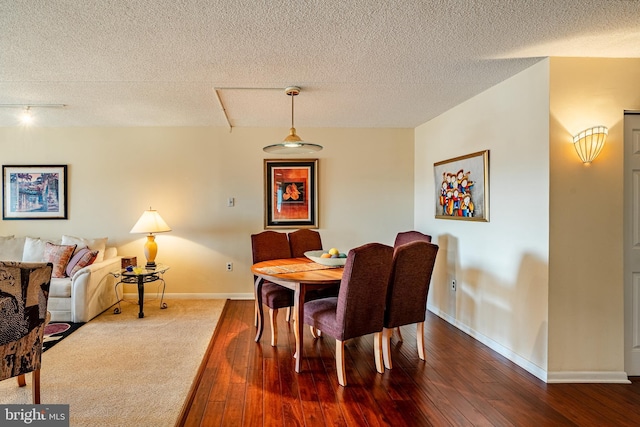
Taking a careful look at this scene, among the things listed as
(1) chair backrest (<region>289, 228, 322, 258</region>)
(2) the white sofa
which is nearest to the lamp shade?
(2) the white sofa

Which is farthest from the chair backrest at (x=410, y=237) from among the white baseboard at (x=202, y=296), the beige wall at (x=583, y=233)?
the white baseboard at (x=202, y=296)

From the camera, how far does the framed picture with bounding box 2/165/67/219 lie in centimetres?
422

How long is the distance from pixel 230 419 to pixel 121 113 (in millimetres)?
3439

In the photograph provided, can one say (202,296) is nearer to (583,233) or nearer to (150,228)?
(150,228)

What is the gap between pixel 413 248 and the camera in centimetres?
254

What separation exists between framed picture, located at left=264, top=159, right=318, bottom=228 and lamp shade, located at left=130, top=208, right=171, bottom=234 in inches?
50.1

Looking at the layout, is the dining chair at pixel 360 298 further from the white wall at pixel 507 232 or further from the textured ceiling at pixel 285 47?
the textured ceiling at pixel 285 47

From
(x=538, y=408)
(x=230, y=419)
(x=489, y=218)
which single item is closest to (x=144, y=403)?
(x=230, y=419)

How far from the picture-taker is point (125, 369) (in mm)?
2486

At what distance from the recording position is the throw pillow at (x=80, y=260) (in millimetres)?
3637

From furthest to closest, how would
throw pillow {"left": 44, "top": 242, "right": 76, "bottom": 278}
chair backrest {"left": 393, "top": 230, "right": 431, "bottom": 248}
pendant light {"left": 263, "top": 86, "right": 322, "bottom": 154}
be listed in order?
throw pillow {"left": 44, "top": 242, "right": 76, "bottom": 278} < chair backrest {"left": 393, "top": 230, "right": 431, "bottom": 248} < pendant light {"left": 263, "top": 86, "right": 322, "bottom": 154}

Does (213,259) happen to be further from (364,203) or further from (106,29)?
(106,29)

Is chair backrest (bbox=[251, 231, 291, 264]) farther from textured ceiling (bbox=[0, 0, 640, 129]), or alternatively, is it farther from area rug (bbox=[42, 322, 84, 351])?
area rug (bbox=[42, 322, 84, 351])

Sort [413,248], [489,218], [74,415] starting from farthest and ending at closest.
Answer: [489,218], [413,248], [74,415]
